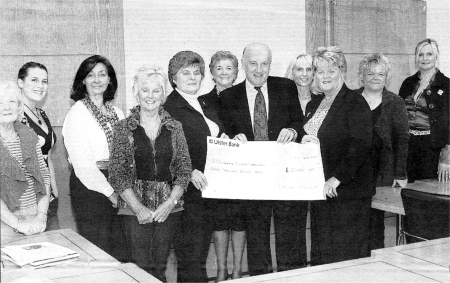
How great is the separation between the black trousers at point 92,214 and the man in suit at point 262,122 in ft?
2.33

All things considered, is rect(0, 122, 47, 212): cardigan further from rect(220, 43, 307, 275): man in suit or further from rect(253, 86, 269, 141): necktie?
rect(253, 86, 269, 141): necktie

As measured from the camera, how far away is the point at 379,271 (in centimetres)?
167

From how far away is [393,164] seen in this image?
10.6 ft

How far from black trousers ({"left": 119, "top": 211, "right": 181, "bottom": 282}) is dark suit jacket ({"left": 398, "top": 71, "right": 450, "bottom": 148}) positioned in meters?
1.90

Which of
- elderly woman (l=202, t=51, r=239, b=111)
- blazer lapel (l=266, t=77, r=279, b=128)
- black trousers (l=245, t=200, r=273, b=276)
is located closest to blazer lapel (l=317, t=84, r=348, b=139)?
blazer lapel (l=266, t=77, r=279, b=128)

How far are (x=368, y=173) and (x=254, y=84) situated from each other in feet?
2.44

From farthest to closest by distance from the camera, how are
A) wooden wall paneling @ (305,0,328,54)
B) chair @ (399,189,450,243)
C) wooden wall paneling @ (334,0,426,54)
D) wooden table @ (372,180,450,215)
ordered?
1. wooden wall paneling @ (334,0,426,54)
2. wooden wall paneling @ (305,0,328,54)
3. wooden table @ (372,180,450,215)
4. chair @ (399,189,450,243)

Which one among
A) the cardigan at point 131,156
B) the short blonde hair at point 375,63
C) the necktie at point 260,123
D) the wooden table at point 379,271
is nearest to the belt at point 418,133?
the short blonde hair at point 375,63

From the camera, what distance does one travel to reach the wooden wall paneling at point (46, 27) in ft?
10.6

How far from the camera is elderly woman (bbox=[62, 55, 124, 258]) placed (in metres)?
2.62

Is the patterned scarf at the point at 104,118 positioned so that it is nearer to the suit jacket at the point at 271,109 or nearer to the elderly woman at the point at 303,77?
the suit jacket at the point at 271,109

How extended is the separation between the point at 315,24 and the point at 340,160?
187 cm

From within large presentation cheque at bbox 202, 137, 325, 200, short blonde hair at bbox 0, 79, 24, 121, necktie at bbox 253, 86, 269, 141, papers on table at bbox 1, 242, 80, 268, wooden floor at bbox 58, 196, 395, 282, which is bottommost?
wooden floor at bbox 58, 196, 395, 282

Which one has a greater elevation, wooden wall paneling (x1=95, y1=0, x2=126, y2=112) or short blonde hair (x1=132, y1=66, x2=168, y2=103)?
wooden wall paneling (x1=95, y1=0, x2=126, y2=112)
